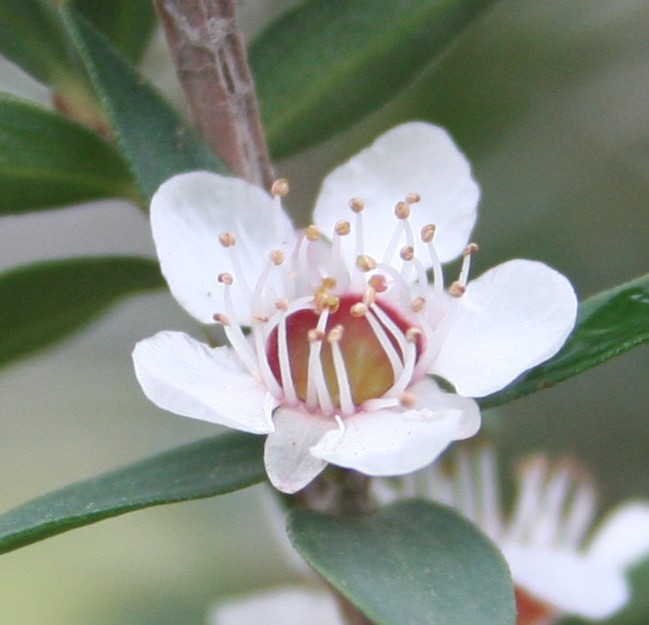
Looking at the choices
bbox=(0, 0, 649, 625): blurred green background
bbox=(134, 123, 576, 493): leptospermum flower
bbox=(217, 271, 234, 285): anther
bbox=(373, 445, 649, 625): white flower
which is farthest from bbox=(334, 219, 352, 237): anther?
bbox=(0, 0, 649, 625): blurred green background

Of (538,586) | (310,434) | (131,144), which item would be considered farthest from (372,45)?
(538,586)

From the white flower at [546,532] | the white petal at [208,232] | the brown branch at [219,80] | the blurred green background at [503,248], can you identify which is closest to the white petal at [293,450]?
the white petal at [208,232]

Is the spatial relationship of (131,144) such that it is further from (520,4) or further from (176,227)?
(520,4)

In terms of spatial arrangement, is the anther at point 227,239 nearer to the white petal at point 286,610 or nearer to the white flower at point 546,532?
the white flower at point 546,532

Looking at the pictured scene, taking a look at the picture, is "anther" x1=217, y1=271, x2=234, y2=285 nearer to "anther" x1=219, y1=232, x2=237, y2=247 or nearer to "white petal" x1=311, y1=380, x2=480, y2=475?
"anther" x1=219, y1=232, x2=237, y2=247

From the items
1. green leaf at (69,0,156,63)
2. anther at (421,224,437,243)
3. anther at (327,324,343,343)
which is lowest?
anther at (327,324,343,343)

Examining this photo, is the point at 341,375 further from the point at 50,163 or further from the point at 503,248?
the point at 503,248

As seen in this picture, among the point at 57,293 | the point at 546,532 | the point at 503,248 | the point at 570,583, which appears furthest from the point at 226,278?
the point at 503,248
